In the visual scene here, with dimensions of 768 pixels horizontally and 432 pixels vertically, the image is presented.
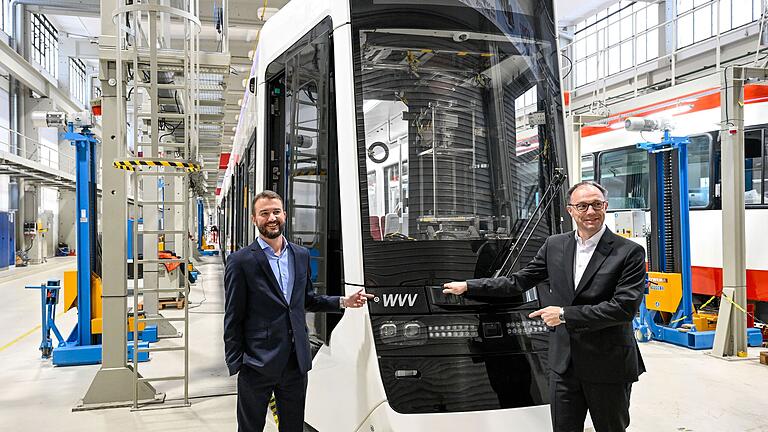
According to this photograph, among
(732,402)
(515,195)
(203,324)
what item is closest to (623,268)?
(515,195)

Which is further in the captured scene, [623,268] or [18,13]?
[18,13]

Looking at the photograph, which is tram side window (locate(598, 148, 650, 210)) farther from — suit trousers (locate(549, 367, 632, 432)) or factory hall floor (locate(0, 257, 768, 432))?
suit trousers (locate(549, 367, 632, 432))

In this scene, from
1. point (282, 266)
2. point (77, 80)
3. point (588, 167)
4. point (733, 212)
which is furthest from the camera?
point (77, 80)

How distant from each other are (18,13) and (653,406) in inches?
947

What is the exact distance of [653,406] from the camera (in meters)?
5.48

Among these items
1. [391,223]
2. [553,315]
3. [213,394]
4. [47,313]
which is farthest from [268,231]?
[47,313]

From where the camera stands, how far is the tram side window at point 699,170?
9.09 metres

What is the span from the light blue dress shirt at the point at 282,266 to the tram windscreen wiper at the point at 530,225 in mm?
1109

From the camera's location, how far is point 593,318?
8.94ft

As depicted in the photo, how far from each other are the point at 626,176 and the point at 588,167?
3.56 ft

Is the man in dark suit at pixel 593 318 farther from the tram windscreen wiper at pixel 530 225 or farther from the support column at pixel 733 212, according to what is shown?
the support column at pixel 733 212

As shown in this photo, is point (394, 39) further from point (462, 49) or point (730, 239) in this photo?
point (730, 239)

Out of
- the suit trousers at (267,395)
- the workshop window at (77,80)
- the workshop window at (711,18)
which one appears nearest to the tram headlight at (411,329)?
the suit trousers at (267,395)

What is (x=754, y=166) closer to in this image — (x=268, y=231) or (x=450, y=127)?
(x=450, y=127)
